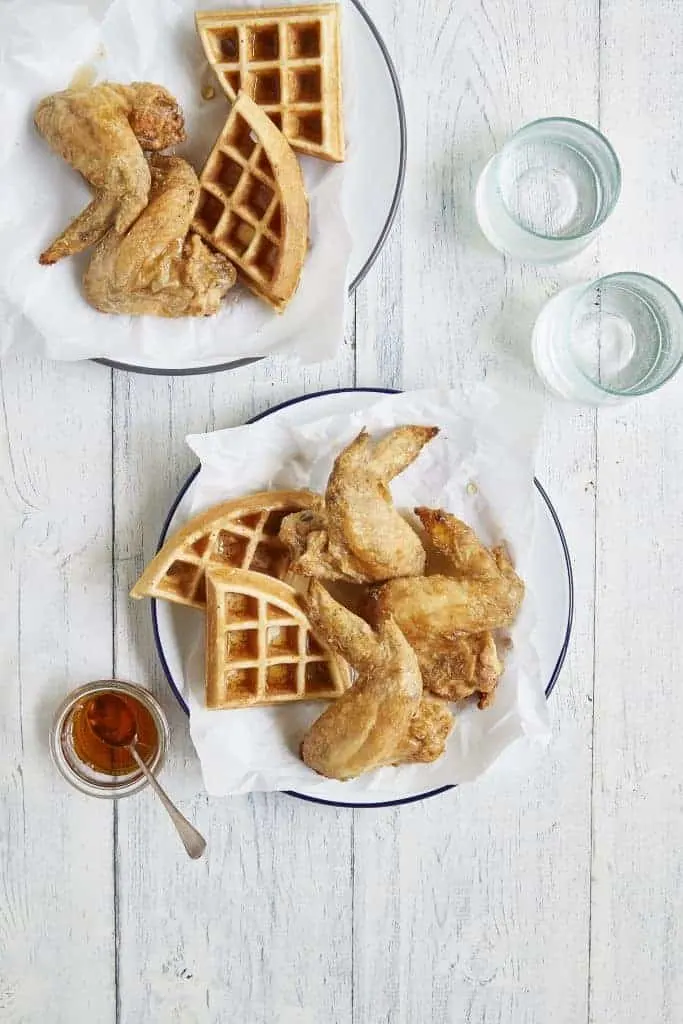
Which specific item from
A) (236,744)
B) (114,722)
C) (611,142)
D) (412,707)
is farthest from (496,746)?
(611,142)

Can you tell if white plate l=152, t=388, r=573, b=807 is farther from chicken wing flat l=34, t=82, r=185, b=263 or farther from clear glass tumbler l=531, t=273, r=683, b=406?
chicken wing flat l=34, t=82, r=185, b=263

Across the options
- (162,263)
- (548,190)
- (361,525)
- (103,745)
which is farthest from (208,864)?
(548,190)

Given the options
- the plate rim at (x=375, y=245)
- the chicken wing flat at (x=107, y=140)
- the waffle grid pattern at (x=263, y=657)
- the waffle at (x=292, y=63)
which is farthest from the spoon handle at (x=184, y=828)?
the waffle at (x=292, y=63)

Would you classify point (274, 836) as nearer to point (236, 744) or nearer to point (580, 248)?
point (236, 744)

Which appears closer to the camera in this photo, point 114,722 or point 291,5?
point 291,5

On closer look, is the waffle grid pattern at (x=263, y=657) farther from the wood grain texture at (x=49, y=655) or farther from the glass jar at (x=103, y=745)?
the wood grain texture at (x=49, y=655)
